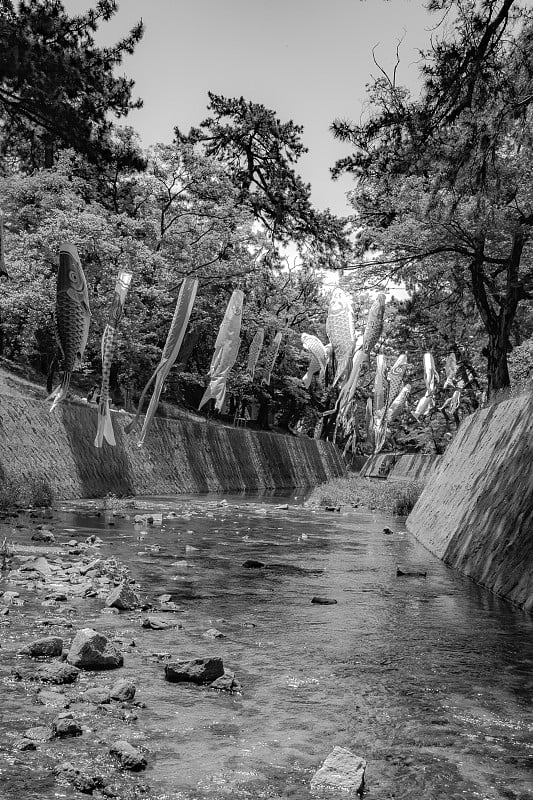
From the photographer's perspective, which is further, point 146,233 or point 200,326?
point 200,326

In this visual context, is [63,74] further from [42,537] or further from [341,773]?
[341,773]

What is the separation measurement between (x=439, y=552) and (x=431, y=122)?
18.4ft

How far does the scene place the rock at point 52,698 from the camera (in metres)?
3.50

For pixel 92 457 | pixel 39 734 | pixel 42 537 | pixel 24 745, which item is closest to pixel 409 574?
pixel 42 537

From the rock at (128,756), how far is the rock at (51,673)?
0.96 metres

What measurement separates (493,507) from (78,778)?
605cm

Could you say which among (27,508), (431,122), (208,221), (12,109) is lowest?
(27,508)

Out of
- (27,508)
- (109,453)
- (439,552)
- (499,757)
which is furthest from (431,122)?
(109,453)

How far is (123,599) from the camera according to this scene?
19.2 ft

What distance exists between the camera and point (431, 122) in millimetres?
7809

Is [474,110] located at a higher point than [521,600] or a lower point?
higher

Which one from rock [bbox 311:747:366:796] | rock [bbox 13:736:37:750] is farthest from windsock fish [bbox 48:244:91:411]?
rock [bbox 311:747:366:796]

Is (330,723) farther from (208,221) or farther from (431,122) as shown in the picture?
(208,221)

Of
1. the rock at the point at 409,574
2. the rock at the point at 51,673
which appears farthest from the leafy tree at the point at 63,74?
the rock at the point at 51,673
